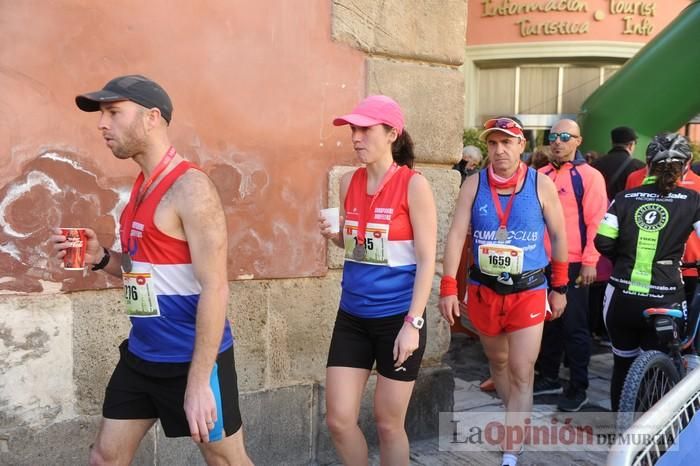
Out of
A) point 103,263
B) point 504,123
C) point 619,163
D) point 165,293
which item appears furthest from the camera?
point 619,163

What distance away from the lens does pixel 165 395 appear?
7.67 ft

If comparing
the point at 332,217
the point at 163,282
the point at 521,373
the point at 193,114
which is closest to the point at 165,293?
the point at 163,282

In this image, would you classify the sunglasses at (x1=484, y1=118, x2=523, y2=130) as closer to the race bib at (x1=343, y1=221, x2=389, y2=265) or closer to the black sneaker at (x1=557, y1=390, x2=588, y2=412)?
the race bib at (x1=343, y1=221, x2=389, y2=265)

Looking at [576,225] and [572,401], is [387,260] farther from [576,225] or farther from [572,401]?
[572,401]

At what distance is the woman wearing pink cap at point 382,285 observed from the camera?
9.32 feet

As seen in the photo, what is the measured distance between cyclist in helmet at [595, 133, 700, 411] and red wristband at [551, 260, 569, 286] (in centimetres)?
37

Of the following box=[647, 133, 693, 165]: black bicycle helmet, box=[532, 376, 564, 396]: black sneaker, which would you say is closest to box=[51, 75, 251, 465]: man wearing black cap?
box=[647, 133, 693, 165]: black bicycle helmet

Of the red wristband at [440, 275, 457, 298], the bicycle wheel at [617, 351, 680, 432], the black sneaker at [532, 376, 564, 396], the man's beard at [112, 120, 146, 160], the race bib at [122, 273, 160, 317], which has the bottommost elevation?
the black sneaker at [532, 376, 564, 396]

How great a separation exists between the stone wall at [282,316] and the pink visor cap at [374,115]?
0.88 meters

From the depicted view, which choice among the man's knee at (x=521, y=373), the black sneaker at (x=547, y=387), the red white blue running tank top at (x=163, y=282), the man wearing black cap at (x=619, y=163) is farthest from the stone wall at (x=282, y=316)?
the man wearing black cap at (x=619, y=163)

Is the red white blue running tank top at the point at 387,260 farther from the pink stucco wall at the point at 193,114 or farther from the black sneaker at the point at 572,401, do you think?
the black sneaker at the point at 572,401

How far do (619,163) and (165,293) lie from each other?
5.13 metres

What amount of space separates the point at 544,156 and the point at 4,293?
16.2ft

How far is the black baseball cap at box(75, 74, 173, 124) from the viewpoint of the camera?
2.17 metres
